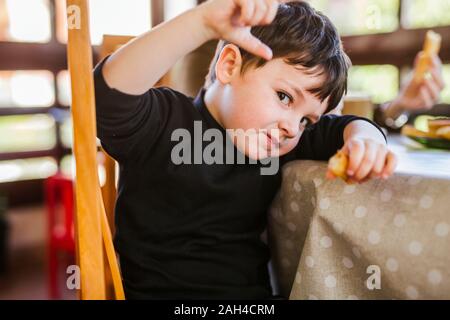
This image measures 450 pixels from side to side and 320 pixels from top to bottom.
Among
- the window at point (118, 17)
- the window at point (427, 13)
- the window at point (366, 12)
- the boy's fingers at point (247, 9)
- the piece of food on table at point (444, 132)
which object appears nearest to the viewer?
the boy's fingers at point (247, 9)

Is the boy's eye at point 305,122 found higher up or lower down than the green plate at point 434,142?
higher up

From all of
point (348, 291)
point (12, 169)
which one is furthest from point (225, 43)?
point (12, 169)

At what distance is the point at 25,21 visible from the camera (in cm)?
330

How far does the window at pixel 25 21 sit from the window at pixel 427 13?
263 cm

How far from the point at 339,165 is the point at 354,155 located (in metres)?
0.03

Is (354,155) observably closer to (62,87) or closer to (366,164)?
(366,164)

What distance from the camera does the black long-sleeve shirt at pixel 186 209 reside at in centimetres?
74

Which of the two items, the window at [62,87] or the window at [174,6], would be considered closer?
the window at [174,6]

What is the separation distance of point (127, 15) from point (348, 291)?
2197 millimetres

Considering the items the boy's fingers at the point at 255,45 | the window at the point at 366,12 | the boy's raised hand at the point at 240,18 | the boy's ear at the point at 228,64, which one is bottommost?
the boy's ear at the point at 228,64

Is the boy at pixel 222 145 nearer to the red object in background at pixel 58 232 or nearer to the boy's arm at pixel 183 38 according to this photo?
the boy's arm at pixel 183 38

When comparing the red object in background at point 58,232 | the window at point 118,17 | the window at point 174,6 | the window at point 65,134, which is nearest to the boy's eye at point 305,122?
the window at point 118,17

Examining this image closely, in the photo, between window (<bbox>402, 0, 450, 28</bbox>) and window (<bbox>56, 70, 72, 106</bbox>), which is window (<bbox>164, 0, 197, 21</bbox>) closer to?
window (<bbox>56, 70, 72, 106</bbox>)

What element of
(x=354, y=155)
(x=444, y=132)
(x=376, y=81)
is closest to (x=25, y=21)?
(x=376, y=81)
